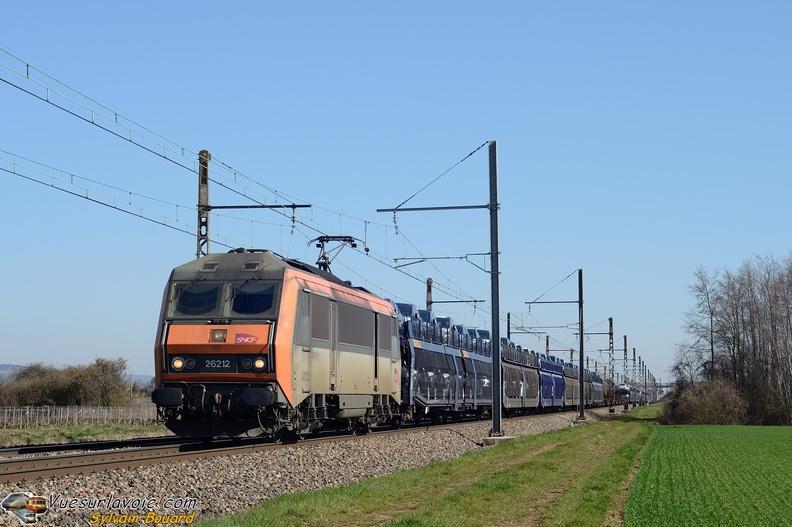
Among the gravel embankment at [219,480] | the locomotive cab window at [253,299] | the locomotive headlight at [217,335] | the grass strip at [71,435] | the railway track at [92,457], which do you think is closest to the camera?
the gravel embankment at [219,480]

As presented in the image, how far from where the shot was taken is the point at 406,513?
13.1 meters

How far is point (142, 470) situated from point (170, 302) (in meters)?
7.18

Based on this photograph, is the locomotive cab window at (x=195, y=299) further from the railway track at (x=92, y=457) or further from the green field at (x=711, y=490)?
the green field at (x=711, y=490)

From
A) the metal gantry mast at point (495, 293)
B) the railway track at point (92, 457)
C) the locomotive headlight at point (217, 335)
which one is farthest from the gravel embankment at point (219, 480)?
the metal gantry mast at point (495, 293)

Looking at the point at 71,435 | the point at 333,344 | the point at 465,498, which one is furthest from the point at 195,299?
the point at 71,435

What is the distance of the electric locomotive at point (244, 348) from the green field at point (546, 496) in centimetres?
384

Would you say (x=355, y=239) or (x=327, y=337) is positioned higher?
(x=355, y=239)

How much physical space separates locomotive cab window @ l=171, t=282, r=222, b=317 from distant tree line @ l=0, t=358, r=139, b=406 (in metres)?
39.8

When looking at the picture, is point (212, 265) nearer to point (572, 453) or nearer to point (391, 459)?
point (391, 459)

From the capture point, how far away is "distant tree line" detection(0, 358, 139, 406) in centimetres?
6041

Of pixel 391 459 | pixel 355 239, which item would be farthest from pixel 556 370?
pixel 391 459

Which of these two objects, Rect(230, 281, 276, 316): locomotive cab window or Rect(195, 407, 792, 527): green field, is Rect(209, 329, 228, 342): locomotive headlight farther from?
Rect(195, 407, 792, 527): green field

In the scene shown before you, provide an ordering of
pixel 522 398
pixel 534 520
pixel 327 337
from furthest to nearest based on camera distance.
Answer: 1. pixel 522 398
2. pixel 327 337
3. pixel 534 520

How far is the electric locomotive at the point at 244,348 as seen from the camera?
20422 mm
